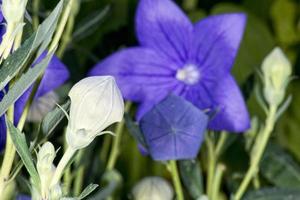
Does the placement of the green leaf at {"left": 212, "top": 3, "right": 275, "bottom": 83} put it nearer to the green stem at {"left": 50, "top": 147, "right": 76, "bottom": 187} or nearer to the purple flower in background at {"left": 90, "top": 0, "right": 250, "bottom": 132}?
the purple flower in background at {"left": 90, "top": 0, "right": 250, "bottom": 132}

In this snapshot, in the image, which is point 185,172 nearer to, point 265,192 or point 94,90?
point 265,192

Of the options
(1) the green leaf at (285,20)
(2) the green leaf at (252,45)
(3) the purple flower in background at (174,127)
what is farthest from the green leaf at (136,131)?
(1) the green leaf at (285,20)

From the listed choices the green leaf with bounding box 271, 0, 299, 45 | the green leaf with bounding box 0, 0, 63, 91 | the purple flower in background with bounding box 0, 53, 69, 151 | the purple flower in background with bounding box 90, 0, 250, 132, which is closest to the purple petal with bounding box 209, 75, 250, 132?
the purple flower in background with bounding box 90, 0, 250, 132

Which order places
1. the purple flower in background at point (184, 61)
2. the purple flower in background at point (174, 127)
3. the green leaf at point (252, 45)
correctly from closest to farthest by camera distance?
→ the purple flower in background at point (174, 127)
the purple flower in background at point (184, 61)
the green leaf at point (252, 45)

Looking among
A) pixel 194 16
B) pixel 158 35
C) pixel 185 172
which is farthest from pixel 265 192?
pixel 194 16

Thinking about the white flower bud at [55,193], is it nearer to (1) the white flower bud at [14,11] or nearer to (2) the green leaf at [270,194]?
(1) the white flower bud at [14,11]
